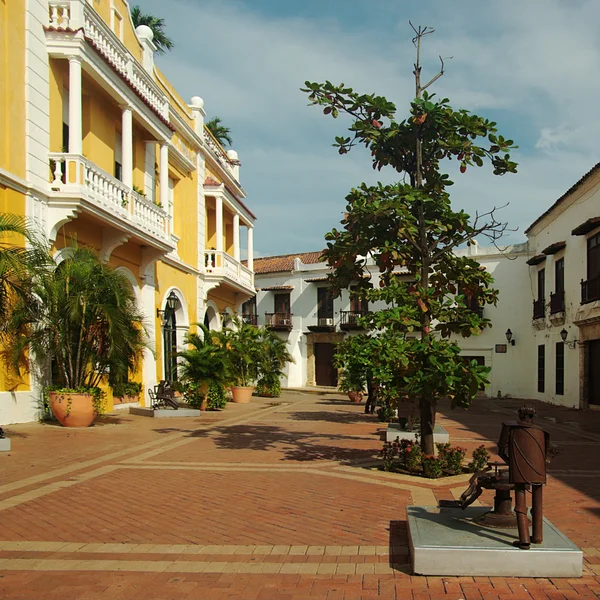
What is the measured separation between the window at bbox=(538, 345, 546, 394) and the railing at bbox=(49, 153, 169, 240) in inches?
710

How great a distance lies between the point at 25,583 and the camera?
4.61 meters

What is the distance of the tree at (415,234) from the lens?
823cm

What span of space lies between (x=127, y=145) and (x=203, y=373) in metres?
6.51

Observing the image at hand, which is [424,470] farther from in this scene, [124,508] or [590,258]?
[590,258]

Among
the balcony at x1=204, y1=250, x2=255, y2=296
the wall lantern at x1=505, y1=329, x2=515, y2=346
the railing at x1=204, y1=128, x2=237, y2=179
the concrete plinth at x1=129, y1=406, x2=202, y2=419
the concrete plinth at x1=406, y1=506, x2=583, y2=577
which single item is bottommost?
the concrete plinth at x1=129, y1=406, x2=202, y2=419

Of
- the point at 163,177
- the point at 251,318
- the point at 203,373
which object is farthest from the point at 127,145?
the point at 251,318

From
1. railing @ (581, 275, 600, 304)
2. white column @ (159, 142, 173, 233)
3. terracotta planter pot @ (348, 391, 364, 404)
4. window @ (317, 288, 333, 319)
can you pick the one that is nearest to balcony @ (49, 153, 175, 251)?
white column @ (159, 142, 173, 233)

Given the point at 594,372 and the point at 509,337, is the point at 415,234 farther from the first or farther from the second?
the point at 509,337

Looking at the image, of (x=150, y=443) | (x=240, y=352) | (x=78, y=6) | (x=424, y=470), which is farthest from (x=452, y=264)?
(x=240, y=352)

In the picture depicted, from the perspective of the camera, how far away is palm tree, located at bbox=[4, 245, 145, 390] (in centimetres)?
1212

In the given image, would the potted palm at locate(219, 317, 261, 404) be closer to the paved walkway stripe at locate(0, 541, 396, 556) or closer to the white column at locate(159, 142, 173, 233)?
the white column at locate(159, 142, 173, 233)

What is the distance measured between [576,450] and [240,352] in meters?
13.0

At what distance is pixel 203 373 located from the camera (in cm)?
1803

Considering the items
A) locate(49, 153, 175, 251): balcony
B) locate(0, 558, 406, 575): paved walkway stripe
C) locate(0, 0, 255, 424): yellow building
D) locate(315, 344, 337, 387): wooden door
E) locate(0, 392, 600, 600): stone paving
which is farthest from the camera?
locate(315, 344, 337, 387): wooden door
